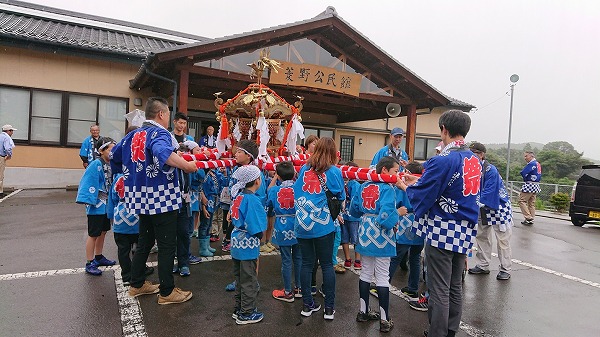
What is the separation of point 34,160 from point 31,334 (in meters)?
10.2

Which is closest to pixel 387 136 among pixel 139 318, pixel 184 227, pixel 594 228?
pixel 594 228

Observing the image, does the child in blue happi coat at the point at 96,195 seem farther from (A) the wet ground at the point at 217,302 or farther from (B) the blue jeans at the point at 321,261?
(B) the blue jeans at the point at 321,261

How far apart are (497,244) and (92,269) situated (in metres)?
5.84

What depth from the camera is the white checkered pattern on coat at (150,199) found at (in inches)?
145

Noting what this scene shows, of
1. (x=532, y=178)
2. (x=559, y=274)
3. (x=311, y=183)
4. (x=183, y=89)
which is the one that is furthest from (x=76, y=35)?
(x=532, y=178)

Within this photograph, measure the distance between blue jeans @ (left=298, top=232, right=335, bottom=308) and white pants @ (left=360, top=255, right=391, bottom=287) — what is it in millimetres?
337

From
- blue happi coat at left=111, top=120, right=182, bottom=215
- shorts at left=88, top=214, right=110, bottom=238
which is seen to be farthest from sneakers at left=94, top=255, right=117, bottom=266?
blue happi coat at left=111, top=120, right=182, bottom=215

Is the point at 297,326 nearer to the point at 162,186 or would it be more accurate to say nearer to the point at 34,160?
the point at 162,186

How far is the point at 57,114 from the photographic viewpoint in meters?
11.5

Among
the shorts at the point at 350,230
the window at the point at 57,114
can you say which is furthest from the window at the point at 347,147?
the shorts at the point at 350,230

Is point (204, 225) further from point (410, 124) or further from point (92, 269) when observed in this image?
point (410, 124)

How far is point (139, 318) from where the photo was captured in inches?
139

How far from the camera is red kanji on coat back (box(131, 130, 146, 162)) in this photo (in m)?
3.65

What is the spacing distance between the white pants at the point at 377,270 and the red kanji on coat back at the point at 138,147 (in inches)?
98.0
